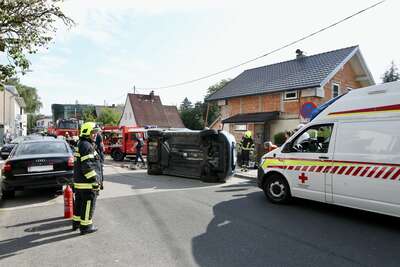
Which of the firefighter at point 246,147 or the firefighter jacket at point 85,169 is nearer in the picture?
the firefighter jacket at point 85,169

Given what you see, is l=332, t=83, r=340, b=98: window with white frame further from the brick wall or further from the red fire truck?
the red fire truck

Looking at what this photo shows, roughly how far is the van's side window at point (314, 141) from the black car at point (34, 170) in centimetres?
553

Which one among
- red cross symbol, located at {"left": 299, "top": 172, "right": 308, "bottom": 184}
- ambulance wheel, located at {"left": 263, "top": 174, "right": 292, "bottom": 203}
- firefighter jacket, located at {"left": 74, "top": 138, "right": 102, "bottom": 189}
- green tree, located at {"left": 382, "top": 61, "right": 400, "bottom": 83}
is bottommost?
ambulance wheel, located at {"left": 263, "top": 174, "right": 292, "bottom": 203}

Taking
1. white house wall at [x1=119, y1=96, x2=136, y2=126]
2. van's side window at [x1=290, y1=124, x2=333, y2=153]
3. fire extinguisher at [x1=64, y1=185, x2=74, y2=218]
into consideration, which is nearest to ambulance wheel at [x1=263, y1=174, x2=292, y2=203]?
van's side window at [x1=290, y1=124, x2=333, y2=153]

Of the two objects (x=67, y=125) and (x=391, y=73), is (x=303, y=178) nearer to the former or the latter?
(x=67, y=125)

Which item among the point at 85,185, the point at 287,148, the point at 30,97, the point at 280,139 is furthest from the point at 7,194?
the point at 30,97

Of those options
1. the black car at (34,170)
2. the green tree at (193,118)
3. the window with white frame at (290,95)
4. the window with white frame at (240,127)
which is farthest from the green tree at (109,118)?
the black car at (34,170)

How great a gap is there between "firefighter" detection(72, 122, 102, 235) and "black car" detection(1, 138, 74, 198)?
6.52 ft

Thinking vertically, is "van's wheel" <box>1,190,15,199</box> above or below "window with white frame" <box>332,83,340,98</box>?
below

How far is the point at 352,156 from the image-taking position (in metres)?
5.50

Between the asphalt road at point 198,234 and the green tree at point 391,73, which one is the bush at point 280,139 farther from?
the green tree at point 391,73

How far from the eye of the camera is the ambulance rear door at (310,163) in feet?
19.5

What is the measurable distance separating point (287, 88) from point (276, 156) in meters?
11.3

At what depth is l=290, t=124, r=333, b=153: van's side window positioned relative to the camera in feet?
20.2
